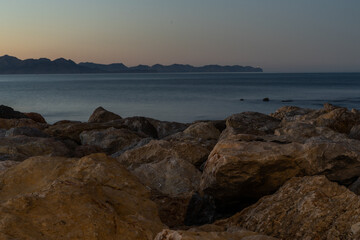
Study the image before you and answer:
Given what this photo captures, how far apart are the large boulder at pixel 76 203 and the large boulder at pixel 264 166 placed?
1273 mm

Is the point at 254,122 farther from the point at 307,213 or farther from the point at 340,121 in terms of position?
the point at 307,213

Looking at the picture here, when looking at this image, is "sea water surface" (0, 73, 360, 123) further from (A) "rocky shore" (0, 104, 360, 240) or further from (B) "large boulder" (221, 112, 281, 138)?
(A) "rocky shore" (0, 104, 360, 240)

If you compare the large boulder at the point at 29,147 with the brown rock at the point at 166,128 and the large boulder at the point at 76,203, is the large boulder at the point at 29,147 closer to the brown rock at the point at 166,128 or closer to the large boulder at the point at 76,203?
the large boulder at the point at 76,203

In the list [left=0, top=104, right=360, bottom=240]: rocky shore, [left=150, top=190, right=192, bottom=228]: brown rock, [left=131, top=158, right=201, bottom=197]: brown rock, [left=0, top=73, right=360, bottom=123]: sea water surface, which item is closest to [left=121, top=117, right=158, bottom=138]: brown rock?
[left=0, top=104, right=360, bottom=240]: rocky shore

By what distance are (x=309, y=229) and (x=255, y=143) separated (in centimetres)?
180

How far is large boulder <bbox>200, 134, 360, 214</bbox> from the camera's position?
4914 mm

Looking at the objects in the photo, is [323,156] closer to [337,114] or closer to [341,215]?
[341,215]

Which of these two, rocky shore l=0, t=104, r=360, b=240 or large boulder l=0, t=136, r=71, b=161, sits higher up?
rocky shore l=0, t=104, r=360, b=240

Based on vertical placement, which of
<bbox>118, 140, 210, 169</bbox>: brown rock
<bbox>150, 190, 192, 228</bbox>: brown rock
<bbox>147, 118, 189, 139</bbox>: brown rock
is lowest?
<bbox>147, 118, 189, 139</bbox>: brown rock

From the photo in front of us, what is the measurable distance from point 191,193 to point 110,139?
5.45 metres

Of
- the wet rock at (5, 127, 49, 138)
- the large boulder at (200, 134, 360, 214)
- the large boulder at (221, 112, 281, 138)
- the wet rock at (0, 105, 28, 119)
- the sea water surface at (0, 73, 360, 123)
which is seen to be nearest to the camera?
the large boulder at (200, 134, 360, 214)

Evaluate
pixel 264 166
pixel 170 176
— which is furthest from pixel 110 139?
pixel 264 166

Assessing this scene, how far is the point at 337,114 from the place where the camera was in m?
10.9

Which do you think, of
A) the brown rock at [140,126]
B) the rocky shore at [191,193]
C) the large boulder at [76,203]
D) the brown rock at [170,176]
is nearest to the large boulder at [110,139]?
the brown rock at [140,126]
